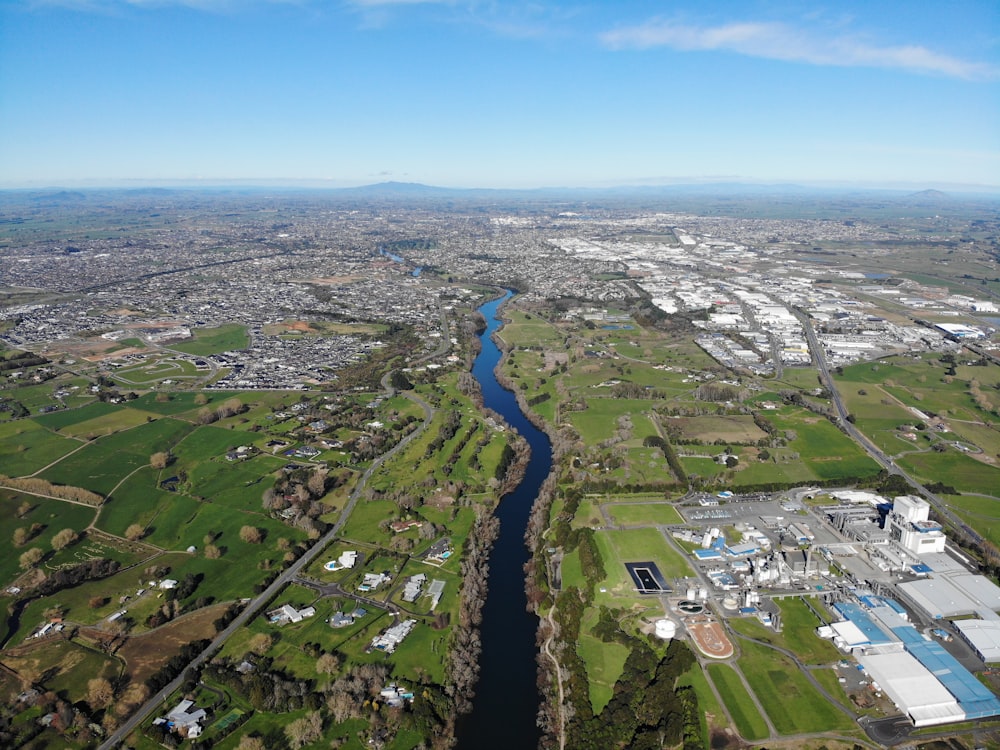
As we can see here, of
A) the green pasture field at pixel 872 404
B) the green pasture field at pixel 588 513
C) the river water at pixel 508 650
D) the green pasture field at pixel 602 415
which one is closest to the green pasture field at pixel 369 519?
the river water at pixel 508 650

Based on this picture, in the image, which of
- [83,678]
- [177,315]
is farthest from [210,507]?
[177,315]

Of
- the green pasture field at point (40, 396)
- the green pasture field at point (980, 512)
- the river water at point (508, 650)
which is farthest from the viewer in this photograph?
the green pasture field at point (40, 396)

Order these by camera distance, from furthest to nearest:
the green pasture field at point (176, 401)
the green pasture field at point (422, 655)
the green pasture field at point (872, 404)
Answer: the green pasture field at point (176, 401)
the green pasture field at point (872, 404)
the green pasture field at point (422, 655)

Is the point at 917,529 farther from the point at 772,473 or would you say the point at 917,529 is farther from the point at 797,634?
the point at 797,634

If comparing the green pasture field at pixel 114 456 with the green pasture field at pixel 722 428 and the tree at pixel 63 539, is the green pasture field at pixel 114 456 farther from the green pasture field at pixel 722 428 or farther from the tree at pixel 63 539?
the green pasture field at pixel 722 428

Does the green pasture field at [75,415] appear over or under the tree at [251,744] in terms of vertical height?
under

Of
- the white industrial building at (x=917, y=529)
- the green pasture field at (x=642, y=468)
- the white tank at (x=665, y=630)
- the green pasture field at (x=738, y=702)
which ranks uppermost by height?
the white industrial building at (x=917, y=529)

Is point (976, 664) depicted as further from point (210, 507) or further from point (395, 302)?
point (395, 302)

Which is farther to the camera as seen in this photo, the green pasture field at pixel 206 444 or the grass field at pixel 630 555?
the green pasture field at pixel 206 444
